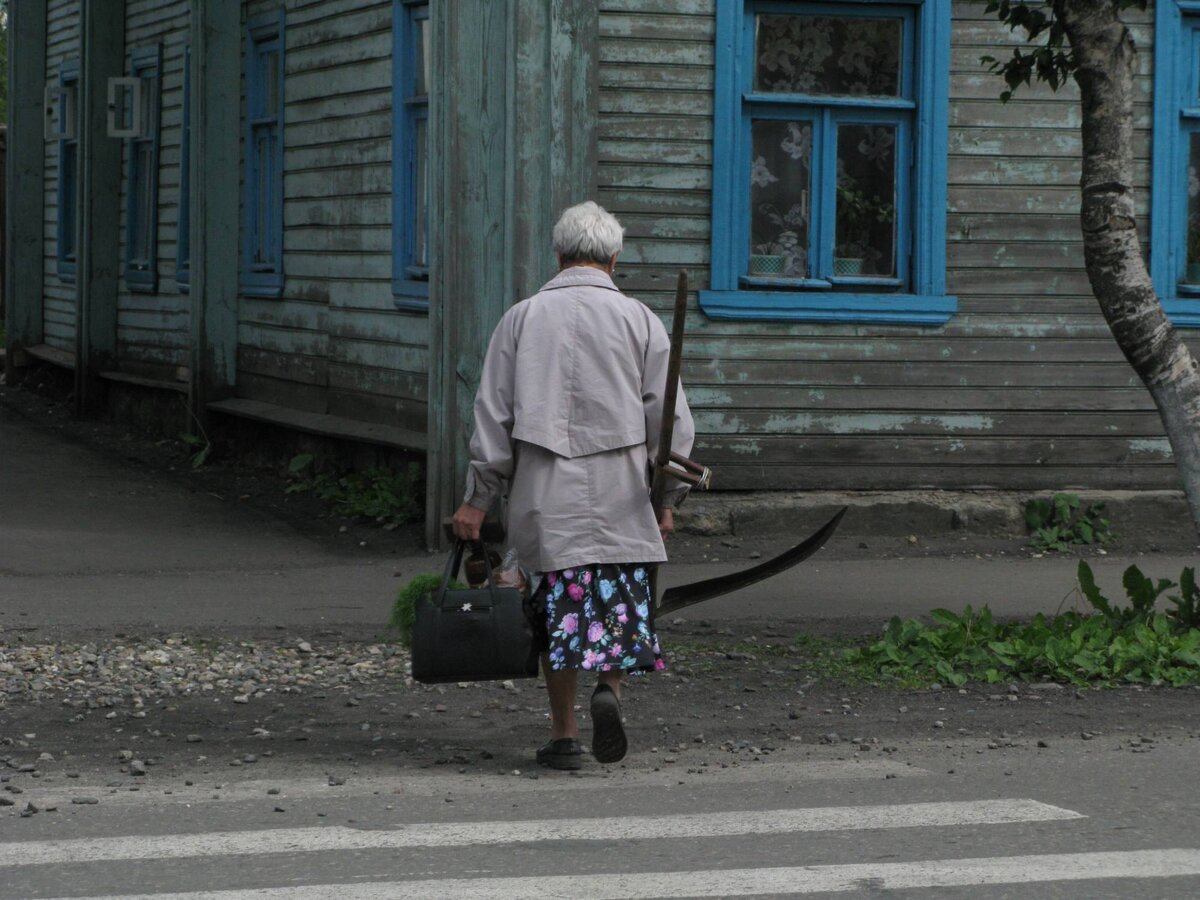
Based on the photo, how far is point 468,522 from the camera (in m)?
5.82

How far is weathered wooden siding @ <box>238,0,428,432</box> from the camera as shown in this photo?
39.8 feet

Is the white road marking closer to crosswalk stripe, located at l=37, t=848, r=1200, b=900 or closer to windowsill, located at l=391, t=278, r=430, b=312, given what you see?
crosswalk stripe, located at l=37, t=848, r=1200, b=900

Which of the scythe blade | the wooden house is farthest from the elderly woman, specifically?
the wooden house

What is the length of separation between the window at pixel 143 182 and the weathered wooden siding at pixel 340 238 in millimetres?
3138

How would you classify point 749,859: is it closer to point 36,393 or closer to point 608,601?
point 608,601

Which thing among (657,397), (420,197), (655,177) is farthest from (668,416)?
(420,197)

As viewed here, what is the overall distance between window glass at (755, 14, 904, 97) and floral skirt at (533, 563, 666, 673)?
5.52m

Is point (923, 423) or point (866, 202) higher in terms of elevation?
point (866, 202)

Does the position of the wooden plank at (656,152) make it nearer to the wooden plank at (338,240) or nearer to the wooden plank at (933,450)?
the wooden plank at (933,450)

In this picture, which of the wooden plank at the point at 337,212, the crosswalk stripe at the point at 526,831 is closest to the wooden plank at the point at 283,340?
the wooden plank at the point at 337,212

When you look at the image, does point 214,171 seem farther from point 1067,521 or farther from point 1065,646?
point 1065,646

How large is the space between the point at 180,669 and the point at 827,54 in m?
5.32

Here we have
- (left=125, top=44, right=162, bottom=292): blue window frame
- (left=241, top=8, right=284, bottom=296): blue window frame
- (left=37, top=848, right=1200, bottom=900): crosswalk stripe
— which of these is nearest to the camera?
(left=37, top=848, right=1200, bottom=900): crosswalk stripe

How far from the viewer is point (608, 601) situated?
19.2ft
